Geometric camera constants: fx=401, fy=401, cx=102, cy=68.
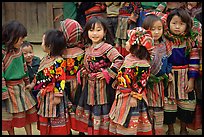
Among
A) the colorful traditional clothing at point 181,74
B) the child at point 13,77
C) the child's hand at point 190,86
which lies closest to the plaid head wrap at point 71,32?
the child at point 13,77

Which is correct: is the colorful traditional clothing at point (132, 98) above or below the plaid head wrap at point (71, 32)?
below

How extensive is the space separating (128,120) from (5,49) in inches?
52.6

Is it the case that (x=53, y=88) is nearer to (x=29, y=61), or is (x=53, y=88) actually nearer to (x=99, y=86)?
(x=99, y=86)

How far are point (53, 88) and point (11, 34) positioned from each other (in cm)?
64

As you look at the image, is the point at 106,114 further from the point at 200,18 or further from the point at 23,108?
the point at 200,18

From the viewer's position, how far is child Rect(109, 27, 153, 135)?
3.49 meters

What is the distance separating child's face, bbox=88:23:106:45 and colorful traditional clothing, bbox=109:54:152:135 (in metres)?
0.39

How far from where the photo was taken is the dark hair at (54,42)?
3.76 meters

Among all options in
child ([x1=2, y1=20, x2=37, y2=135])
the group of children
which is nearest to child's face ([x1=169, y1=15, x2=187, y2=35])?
the group of children

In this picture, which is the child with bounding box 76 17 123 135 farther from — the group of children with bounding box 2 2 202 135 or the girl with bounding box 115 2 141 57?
the girl with bounding box 115 2 141 57

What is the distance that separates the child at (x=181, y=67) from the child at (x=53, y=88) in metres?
1.01

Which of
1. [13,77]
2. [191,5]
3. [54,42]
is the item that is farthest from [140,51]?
[191,5]

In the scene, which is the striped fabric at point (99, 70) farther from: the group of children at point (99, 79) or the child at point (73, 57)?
the child at point (73, 57)

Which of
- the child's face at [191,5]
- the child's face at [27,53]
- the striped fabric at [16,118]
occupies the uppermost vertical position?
the child's face at [191,5]
